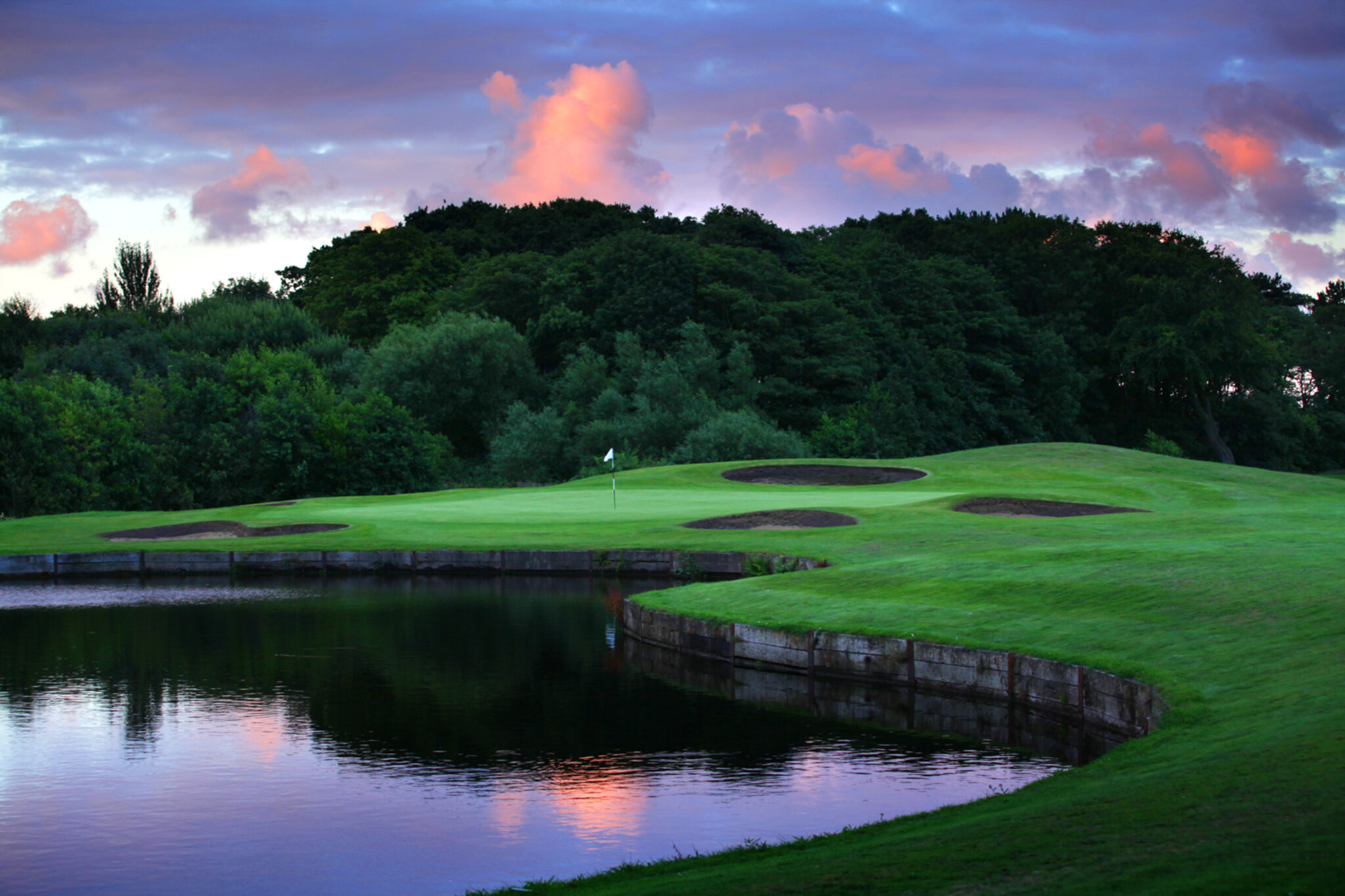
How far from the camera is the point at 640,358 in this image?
220ft

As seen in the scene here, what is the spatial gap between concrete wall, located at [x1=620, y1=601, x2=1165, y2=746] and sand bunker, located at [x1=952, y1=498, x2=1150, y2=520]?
13.9 metres

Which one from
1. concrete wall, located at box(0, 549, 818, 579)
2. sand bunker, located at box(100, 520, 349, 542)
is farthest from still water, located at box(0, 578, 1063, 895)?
sand bunker, located at box(100, 520, 349, 542)

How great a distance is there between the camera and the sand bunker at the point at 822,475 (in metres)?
40.5

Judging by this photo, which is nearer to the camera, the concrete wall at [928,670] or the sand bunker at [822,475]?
the concrete wall at [928,670]

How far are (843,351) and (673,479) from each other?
111 ft

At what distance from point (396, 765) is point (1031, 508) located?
21710 mm

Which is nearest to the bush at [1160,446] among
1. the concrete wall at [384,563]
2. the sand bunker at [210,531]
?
the concrete wall at [384,563]

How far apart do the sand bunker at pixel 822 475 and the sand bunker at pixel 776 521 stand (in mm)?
10063

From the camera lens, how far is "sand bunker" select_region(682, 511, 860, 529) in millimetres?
28984

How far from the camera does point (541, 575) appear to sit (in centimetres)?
2786

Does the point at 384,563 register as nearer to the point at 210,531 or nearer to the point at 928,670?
the point at 210,531

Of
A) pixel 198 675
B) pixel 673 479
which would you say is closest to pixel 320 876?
pixel 198 675

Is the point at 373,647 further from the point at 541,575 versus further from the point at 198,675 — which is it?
the point at 541,575

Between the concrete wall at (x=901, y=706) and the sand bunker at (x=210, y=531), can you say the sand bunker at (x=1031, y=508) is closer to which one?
the concrete wall at (x=901, y=706)
